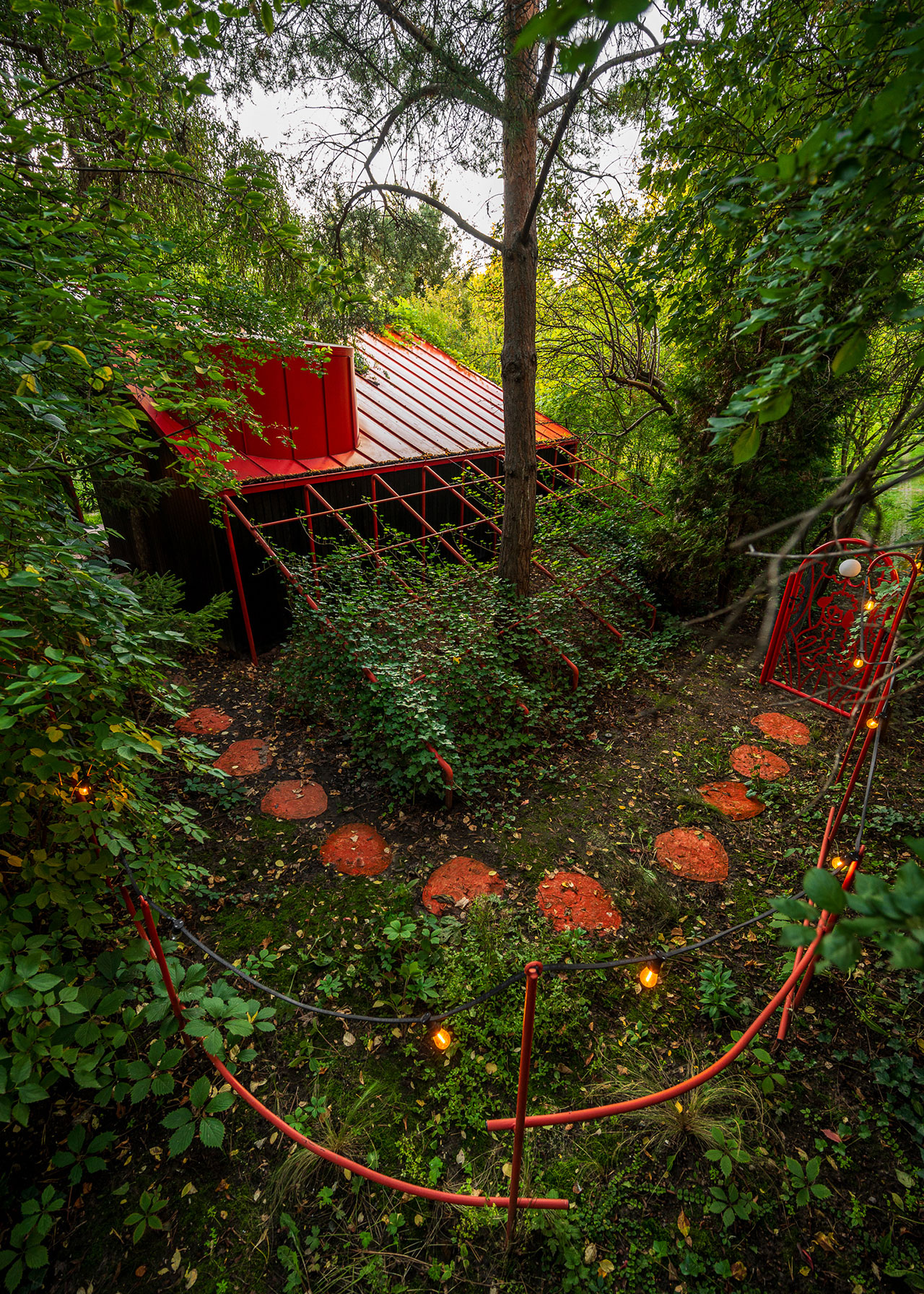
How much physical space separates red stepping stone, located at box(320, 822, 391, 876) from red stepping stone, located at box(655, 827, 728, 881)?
218cm

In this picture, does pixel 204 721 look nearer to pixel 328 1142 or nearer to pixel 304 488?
pixel 304 488

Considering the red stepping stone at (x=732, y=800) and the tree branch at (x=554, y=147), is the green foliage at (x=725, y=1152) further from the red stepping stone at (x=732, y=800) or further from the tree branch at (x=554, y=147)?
the tree branch at (x=554, y=147)

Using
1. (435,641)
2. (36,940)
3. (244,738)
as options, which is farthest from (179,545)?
(36,940)

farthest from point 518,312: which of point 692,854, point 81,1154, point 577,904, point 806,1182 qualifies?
point 81,1154

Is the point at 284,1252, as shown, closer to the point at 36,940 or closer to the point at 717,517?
the point at 36,940

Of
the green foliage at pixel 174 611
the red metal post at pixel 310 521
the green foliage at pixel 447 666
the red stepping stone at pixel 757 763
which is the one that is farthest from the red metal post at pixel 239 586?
the red stepping stone at pixel 757 763

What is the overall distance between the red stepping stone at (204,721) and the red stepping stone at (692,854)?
4488 mm

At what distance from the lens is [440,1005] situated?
3064 millimetres

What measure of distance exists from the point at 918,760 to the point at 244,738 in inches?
255

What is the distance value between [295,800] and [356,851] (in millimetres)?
858

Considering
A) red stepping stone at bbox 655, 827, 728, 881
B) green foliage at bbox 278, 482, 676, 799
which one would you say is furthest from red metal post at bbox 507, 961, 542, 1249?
green foliage at bbox 278, 482, 676, 799

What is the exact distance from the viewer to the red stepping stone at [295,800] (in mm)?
4613

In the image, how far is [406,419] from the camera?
947 centimetres

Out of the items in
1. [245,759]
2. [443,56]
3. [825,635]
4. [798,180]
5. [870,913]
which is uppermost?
[443,56]
